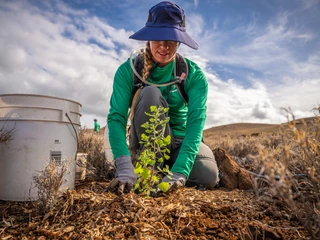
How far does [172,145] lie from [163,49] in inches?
40.7

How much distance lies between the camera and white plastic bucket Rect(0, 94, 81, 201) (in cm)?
235

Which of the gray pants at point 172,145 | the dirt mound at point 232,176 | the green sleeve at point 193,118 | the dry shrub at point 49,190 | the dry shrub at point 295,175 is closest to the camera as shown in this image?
the dry shrub at point 295,175

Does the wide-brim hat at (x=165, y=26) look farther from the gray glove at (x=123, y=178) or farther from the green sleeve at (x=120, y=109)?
the gray glove at (x=123, y=178)

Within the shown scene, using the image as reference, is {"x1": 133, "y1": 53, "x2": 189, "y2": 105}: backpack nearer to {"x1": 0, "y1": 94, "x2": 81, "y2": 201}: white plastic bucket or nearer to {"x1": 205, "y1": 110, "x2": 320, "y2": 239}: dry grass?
{"x1": 0, "y1": 94, "x2": 81, "y2": 201}: white plastic bucket

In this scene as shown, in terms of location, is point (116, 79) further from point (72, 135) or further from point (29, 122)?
point (29, 122)

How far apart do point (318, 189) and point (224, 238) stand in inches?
24.2

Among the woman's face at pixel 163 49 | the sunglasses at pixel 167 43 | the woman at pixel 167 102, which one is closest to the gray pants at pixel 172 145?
the woman at pixel 167 102

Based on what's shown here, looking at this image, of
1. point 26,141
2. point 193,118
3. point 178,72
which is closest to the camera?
point 26,141

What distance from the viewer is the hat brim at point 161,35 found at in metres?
2.47

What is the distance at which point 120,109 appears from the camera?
9.37 ft

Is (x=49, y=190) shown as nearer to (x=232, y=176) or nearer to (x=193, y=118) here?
(x=193, y=118)

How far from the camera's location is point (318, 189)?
5.74ft

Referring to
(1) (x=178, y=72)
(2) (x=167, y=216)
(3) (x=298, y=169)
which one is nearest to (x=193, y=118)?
(1) (x=178, y=72)

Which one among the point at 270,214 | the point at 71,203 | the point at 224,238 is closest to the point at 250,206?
the point at 270,214
